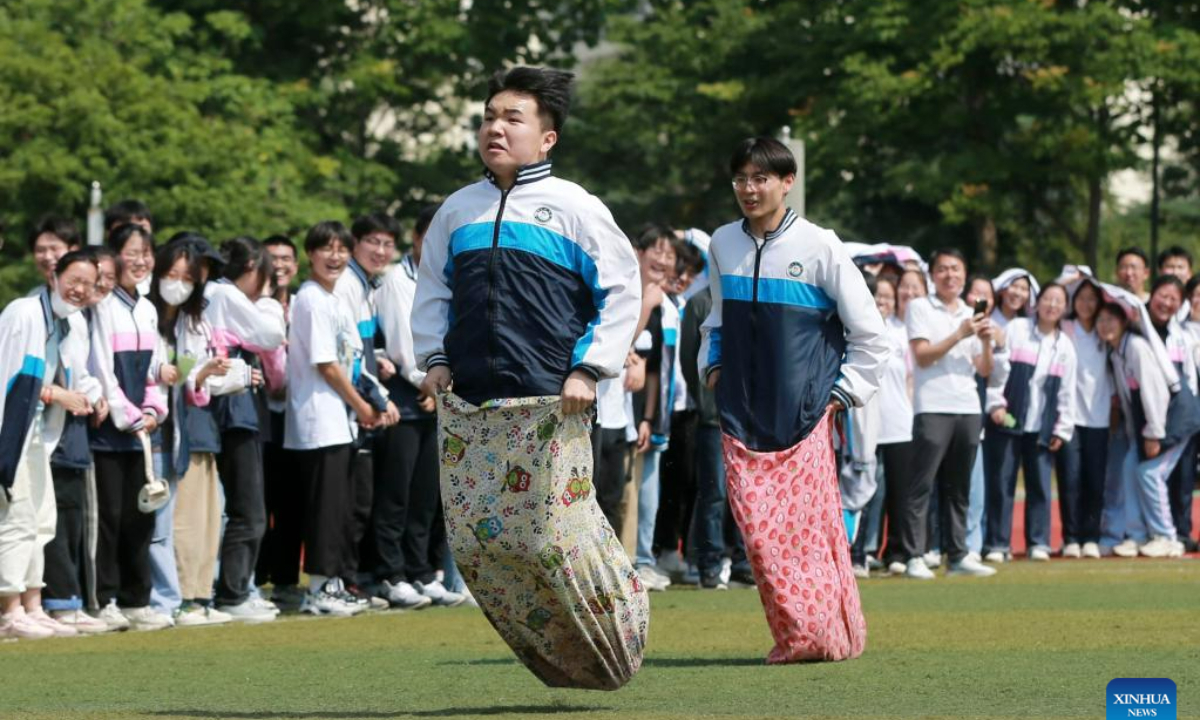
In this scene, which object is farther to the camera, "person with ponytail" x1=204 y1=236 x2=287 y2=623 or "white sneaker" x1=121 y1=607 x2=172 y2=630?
"person with ponytail" x1=204 y1=236 x2=287 y2=623

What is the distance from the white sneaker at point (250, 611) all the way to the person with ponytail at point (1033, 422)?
6.76m

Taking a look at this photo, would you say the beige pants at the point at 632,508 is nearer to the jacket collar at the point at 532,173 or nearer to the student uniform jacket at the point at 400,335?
the student uniform jacket at the point at 400,335

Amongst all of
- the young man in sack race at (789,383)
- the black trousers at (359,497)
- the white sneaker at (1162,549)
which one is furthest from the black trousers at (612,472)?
the white sneaker at (1162,549)

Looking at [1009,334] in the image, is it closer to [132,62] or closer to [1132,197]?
[132,62]

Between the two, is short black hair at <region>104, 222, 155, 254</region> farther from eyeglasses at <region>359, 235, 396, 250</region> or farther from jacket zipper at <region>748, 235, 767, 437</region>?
jacket zipper at <region>748, 235, 767, 437</region>

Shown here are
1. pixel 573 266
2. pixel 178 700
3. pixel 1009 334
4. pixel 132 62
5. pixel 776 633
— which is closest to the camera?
pixel 573 266

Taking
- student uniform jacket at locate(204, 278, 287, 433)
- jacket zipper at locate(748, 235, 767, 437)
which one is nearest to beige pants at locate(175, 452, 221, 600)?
student uniform jacket at locate(204, 278, 287, 433)

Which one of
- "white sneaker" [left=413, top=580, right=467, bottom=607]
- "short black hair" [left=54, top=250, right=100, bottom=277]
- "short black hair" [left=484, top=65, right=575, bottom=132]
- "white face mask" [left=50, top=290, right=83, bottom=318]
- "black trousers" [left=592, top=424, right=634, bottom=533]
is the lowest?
"white sneaker" [left=413, top=580, right=467, bottom=607]

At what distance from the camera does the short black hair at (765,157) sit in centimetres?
991

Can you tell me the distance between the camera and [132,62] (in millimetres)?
31219

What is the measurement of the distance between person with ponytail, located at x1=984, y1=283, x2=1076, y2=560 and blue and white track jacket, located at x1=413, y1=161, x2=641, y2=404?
9.87m

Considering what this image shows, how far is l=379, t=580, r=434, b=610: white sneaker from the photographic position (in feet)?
44.1

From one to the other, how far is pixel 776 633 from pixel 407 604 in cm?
434

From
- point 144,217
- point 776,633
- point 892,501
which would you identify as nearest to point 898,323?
point 892,501
